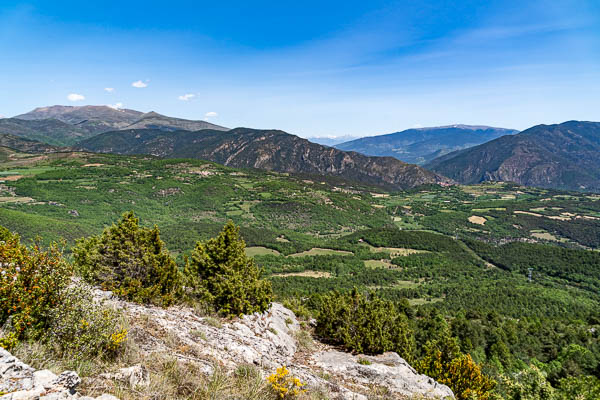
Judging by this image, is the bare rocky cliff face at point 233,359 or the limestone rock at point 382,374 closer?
the bare rocky cliff face at point 233,359

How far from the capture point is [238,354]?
51.4ft

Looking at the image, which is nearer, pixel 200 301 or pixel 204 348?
pixel 204 348

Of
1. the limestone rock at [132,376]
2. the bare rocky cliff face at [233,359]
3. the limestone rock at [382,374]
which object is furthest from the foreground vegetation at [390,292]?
the limestone rock at [382,374]

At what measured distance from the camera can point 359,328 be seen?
2864 cm

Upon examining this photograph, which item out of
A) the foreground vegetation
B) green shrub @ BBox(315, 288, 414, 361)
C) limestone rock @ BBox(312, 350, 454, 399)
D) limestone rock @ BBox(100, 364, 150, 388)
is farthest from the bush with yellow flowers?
green shrub @ BBox(315, 288, 414, 361)

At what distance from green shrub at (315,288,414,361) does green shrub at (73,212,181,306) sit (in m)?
16.1

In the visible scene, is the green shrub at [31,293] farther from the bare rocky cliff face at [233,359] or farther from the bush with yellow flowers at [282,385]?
the bush with yellow flowers at [282,385]

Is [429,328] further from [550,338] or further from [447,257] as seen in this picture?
[447,257]

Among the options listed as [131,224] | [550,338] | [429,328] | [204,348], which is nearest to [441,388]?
[204,348]

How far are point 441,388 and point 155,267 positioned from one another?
2405 centimetres

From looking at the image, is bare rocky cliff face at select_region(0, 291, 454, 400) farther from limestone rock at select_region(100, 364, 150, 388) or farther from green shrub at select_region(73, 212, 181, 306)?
green shrub at select_region(73, 212, 181, 306)

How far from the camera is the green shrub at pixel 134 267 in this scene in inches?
790

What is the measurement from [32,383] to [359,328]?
86.3 ft

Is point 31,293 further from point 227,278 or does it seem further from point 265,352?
point 227,278
